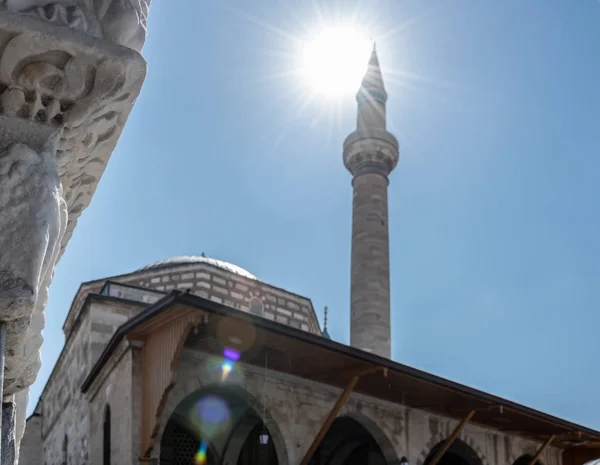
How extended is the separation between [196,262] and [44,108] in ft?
50.6

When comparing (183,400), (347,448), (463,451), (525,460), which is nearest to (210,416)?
(183,400)

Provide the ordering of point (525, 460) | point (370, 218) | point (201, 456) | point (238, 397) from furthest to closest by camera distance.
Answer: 1. point (370, 218)
2. point (525, 460)
3. point (201, 456)
4. point (238, 397)

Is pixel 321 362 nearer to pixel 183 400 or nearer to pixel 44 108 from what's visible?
pixel 183 400

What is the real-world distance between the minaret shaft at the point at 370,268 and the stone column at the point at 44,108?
55.5 feet

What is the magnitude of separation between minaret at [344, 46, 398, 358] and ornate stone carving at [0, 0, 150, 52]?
1709 cm

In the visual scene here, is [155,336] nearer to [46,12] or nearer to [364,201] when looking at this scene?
[46,12]

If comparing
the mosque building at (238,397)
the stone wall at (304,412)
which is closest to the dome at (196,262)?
the mosque building at (238,397)

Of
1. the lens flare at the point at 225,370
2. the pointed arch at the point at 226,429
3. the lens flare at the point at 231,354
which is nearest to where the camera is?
the lens flare at the point at 231,354

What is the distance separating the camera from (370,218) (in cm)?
1938

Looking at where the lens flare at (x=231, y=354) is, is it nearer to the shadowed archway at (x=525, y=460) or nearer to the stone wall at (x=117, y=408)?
the stone wall at (x=117, y=408)

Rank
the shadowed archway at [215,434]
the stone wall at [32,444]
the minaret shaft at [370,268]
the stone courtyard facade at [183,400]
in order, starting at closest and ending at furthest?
the stone courtyard facade at [183,400] < the shadowed archway at [215,434] < the stone wall at [32,444] < the minaret shaft at [370,268]

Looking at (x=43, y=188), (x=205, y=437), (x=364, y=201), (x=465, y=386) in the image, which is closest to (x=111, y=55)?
(x=43, y=188)

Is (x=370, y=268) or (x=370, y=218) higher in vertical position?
(x=370, y=218)

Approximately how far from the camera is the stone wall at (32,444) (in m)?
15.8
